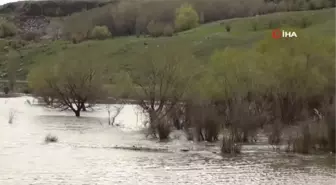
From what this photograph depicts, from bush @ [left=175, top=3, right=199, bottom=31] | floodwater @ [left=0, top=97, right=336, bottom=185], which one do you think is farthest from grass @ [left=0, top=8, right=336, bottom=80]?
floodwater @ [left=0, top=97, right=336, bottom=185]

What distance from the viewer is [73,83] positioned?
179 feet

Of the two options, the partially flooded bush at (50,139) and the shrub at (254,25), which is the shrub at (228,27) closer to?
the shrub at (254,25)

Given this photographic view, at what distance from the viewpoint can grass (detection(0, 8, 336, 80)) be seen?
109125mm

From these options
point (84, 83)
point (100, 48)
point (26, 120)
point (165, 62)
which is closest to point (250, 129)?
point (165, 62)

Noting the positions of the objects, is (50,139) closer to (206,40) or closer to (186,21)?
(206,40)

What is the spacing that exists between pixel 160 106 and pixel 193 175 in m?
15.7

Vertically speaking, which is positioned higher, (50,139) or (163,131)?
(163,131)

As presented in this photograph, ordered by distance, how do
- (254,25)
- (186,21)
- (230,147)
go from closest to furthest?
(230,147), (254,25), (186,21)

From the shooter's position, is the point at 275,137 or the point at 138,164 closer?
the point at 138,164

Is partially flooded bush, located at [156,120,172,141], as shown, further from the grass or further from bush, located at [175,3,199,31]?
bush, located at [175,3,199,31]

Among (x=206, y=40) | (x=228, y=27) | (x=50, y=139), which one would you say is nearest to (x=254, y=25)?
(x=228, y=27)

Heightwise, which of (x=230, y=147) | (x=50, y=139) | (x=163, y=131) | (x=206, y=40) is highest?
(x=206, y=40)

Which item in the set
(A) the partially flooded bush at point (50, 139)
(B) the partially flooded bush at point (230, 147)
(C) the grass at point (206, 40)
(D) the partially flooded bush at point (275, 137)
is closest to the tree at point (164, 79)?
(A) the partially flooded bush at point (50, 139)

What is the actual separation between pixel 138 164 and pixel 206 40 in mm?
91997
